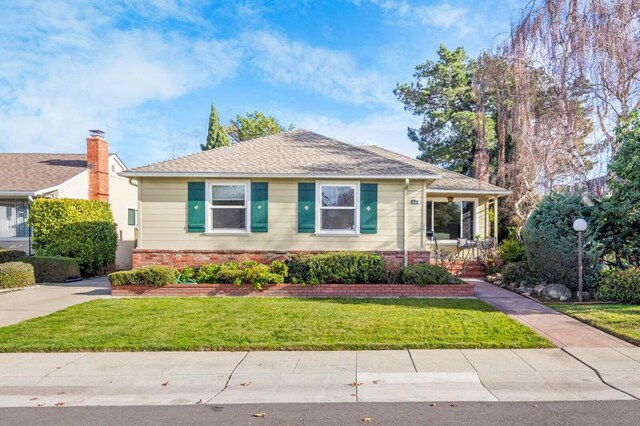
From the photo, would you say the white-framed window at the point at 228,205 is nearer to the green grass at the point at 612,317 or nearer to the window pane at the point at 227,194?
the window pane at the point at 227,194

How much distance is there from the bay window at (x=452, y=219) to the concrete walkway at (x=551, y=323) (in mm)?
5911

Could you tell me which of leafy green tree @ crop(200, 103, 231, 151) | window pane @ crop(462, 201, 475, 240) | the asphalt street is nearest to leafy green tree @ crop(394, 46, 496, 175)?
window pane @ crop(462, 201, 475, 240)

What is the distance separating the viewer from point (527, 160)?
16.0 meters

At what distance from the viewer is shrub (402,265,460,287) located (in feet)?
34.9

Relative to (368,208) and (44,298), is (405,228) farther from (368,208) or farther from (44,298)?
(44,298)

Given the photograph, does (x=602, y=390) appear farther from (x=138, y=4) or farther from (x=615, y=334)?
(x=138, y=4)

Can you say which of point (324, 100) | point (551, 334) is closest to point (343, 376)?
point (551, 334)

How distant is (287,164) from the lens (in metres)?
12.8

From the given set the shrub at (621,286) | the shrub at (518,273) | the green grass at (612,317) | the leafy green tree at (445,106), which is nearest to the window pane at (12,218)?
the shrub at (518,273)

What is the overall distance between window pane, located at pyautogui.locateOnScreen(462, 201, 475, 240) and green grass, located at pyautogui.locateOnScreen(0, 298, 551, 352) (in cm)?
784

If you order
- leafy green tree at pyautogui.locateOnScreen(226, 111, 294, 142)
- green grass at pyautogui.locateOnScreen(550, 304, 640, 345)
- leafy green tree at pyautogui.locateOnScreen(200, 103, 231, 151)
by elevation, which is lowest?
green grass at pyautogui.locateOnScreen(550, 304, 640, 345)

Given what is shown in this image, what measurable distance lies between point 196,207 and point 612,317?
34.4ft

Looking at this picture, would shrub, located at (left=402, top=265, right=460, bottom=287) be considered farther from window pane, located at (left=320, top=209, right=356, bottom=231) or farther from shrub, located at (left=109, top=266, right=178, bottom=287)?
shrub, located at (left=109, top=266, right=178, bottom=287)

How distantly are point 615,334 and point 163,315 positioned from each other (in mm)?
8268
